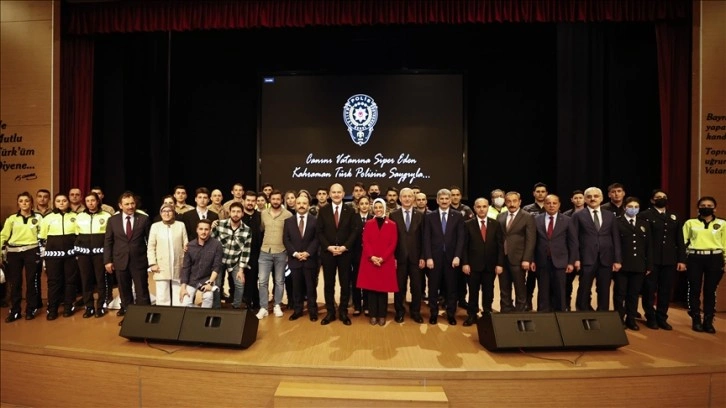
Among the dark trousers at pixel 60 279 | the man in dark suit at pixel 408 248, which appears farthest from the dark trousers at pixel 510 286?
the dark trousers at pixel 60 279

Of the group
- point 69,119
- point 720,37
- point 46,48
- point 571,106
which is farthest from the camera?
point 571,106

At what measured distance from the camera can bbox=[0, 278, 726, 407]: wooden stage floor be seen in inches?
135

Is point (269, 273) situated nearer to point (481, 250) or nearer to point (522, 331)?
point (481, 250)

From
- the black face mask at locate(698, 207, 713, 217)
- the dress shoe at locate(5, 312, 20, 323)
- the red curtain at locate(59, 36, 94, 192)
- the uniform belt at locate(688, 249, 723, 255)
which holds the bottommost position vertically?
the dress shoe at locate(5, 312, 20, 323)

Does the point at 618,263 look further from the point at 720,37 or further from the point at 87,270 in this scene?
the point at 87,270

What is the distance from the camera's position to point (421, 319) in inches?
183

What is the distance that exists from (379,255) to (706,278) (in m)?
3.46

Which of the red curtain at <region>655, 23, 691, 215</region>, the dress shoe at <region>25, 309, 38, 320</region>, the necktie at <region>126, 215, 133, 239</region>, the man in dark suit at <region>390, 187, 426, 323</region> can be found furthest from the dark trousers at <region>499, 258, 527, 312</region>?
the dress shoe at <region>25, 309, 38, 320</region>

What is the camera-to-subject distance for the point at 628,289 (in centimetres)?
452

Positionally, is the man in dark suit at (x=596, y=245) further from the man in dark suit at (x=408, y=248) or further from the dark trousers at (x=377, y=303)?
the dark trousers at (x=377, y=303)

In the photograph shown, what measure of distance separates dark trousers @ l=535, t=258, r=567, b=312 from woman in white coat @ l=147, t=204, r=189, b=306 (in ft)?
12.2

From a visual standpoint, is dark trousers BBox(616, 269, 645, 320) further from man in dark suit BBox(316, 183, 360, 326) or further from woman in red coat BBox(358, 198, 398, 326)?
man in dark suit BBox(316, 183, 360, 326)

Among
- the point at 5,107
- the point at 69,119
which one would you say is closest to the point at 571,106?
the point at 69,119

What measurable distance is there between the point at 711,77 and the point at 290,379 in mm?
6134
